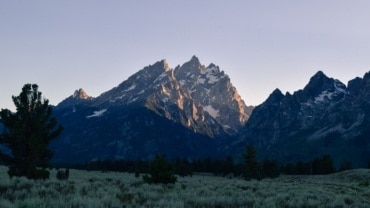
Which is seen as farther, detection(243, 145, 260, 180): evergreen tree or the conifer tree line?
the conifer tree line

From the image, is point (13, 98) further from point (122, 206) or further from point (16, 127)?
point (122, 206)

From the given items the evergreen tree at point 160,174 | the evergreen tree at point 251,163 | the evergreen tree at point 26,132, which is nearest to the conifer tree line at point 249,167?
the evergreen tree at point 251,163

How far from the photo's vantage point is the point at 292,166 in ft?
Answer: 461

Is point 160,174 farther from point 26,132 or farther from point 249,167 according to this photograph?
point 249,167

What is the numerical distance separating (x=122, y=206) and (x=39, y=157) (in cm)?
2519

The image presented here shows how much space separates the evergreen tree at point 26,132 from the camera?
3512 cm

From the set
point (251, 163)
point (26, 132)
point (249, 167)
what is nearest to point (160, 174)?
point (26, 132)

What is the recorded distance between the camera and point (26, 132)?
3578 centimetres

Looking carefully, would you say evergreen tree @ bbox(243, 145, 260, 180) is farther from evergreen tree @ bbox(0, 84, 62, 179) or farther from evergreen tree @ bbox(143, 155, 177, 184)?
evergreen tree @ bbox(0, 84, 62, 179)

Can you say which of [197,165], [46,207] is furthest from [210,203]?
[197,165]

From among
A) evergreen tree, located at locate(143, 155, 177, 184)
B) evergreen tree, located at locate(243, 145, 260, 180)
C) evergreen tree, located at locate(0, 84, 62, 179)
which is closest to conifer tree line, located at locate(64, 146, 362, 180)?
evergreen tree, located at locate(243, 145, 260, 180)

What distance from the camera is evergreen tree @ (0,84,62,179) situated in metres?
35.1

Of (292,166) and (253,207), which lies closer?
(253,207)

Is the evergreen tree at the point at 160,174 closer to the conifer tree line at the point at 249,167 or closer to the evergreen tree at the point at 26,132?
the evergreen tree at the point at 26,132
